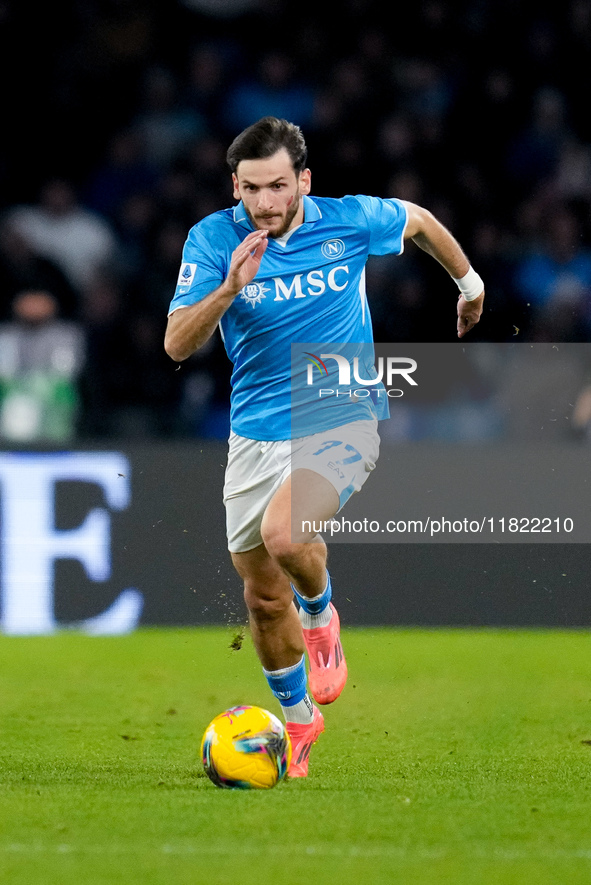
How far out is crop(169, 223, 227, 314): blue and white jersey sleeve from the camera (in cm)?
473

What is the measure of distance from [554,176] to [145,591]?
14.7ft

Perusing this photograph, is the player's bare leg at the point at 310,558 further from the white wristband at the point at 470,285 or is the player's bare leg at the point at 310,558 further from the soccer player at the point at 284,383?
the white wristband at the point at 470,285

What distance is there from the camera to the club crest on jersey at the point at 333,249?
508 centimetres

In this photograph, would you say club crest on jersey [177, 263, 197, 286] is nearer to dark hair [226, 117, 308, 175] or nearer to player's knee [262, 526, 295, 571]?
dark hair [226, 117, 308, 175]

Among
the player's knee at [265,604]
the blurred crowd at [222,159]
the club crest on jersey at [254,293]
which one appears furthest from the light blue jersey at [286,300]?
the blurred crowd at [222,159]

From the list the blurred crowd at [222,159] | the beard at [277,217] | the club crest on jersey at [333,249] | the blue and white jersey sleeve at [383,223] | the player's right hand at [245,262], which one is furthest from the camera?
the blurred crowd at [222,159]

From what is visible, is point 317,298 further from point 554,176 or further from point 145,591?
point 554,176

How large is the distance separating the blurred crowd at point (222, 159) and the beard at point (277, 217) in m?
3.91

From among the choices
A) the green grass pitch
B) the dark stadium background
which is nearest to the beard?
the green grass pitch

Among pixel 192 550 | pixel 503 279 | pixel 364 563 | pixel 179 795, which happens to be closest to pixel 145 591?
pixel 192 550

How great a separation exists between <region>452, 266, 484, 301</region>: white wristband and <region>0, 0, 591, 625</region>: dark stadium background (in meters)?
2.78

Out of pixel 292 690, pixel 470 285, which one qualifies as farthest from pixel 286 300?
pixel 292 690

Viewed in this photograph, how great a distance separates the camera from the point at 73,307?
362 inches

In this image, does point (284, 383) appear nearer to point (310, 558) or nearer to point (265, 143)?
point (310, 558)
